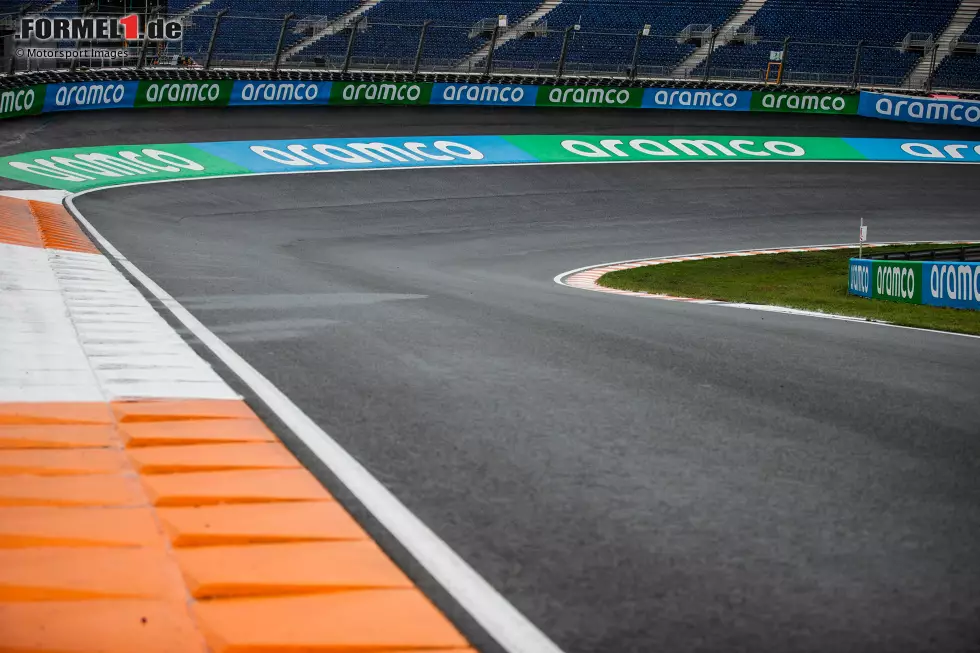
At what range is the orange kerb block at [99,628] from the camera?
256 centimetres

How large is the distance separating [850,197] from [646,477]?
109ft

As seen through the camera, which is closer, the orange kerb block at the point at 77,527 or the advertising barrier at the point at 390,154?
the orange kerb block at the point at 77,527

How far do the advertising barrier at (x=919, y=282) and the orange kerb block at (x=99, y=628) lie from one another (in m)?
16.4

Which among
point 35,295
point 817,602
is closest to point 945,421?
point 817,602

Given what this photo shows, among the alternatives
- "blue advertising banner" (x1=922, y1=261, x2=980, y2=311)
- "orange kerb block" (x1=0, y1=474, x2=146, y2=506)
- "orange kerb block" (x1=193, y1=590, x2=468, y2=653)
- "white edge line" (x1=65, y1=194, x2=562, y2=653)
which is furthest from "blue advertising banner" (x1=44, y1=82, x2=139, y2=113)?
"orange kerb block" (x1=193, y1=590, x2=468, y2=653)

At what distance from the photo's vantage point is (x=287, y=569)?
10.3 feet

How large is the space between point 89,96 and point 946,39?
127ft

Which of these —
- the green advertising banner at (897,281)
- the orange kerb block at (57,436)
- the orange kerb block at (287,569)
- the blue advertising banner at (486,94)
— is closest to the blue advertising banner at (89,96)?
the blue advertising banner at (486,94)

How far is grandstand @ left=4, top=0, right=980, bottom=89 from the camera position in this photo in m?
38.1

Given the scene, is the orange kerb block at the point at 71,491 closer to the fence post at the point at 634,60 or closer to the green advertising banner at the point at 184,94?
the green advertising banner at the point at 184,94

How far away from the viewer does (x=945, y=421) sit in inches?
204

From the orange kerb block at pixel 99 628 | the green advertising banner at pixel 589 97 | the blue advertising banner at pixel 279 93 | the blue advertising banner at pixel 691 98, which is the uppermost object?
the blue advertising banner at pixel 691 98

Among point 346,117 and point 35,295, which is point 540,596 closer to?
point 35,295

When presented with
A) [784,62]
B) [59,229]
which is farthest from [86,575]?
[784,62]
